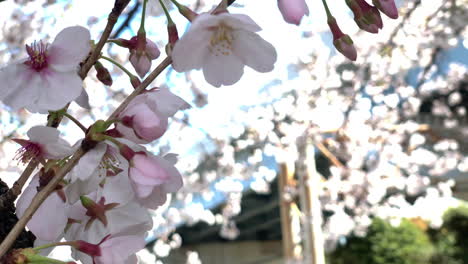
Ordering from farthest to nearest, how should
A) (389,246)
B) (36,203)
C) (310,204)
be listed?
(389,246)
(310,204)
(36,203)

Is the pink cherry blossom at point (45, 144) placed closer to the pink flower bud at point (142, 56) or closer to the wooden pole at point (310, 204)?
the pink flower bud at point (142, 56)

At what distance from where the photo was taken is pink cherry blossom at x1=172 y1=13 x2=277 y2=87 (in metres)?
0.46

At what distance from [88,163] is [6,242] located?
0.28 ft

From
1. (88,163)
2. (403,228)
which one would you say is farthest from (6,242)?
(403,228)

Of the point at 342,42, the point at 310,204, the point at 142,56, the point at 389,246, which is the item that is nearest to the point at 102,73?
the point at 142,56

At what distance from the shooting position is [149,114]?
43cm

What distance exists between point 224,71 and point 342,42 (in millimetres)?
145

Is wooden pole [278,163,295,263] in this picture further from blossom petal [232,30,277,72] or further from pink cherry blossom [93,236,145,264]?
pink cherry blossom [93,236,145,264]

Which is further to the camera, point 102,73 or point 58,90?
point 102,73

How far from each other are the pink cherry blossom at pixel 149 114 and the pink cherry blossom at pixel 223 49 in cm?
3

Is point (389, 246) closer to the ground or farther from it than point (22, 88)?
farther from it

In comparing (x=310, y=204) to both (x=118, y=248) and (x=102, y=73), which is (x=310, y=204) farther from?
(x=118, y=248)

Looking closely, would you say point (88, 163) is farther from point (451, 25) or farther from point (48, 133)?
point (451, 25)

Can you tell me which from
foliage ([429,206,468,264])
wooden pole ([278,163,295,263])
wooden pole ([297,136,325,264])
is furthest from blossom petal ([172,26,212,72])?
foliage ([429,206,468,264])
